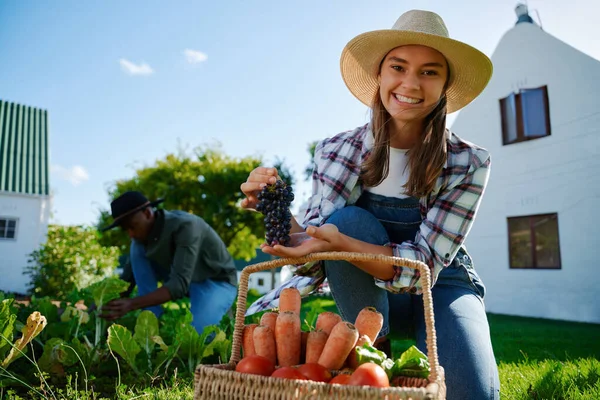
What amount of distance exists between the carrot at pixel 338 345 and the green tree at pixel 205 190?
38.0ft

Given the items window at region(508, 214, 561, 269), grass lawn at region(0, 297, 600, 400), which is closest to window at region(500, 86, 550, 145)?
window at region(508, 214, 561, 269)

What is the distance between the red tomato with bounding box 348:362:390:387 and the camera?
3.90 ft

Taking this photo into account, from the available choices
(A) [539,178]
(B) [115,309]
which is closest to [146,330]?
(B) [115,309]

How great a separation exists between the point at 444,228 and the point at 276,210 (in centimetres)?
75

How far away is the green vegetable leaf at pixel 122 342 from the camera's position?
269 cm

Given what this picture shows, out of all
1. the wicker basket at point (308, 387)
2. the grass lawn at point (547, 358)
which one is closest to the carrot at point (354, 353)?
the wicker basket at point (308, 387)

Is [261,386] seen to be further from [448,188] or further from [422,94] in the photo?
[422,94]

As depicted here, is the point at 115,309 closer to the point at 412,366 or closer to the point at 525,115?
the point at 412,366

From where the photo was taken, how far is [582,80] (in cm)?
845

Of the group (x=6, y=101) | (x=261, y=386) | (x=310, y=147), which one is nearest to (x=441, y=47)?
(x=261, y=386)

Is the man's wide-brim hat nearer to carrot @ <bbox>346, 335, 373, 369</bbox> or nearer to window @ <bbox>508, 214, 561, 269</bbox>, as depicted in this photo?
carrot @ <bbox>346, 335, 373, 369</bbox>

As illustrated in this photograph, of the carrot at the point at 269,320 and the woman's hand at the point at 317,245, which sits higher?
the woman's hand at the point at 317,245

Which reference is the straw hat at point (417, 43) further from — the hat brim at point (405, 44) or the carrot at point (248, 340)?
the carrot at point (248, 340)

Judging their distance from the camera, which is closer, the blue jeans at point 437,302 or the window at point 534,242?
the blue jeans at point 437,302
